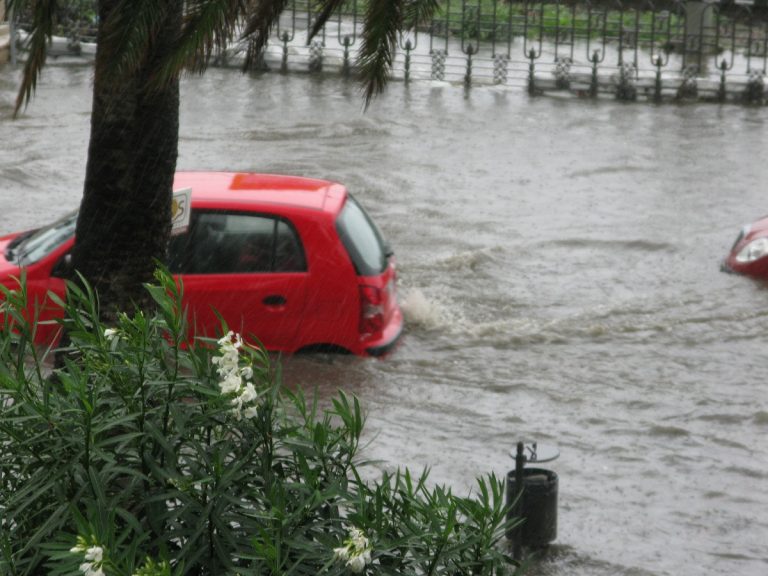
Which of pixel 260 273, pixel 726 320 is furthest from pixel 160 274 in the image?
pixel 726 320

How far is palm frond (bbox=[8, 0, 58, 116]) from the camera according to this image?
19.0ft

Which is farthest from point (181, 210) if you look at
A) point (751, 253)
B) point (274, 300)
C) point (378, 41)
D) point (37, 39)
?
point (751, 253)

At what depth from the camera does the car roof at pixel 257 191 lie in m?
9.29

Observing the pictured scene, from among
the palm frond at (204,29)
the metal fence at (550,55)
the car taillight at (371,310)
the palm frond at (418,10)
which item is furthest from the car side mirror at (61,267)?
the metal fence at (550,55)

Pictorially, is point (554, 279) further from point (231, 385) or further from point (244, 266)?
point (231, 385)

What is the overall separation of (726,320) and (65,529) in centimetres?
941

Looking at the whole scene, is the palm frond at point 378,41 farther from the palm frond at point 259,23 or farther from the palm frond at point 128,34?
the palm frond at point 128,34

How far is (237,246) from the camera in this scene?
30.3 ft

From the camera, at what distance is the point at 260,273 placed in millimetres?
9195

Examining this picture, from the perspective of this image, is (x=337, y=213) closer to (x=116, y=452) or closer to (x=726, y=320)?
(x=726, y=320)

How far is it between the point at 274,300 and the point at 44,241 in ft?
5.73

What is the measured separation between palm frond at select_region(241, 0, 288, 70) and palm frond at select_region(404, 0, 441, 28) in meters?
0.57

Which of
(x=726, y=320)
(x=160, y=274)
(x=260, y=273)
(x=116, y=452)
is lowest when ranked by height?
(x=726, y=320)

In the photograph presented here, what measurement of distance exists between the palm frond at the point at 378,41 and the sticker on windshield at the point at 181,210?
10.6 ft
